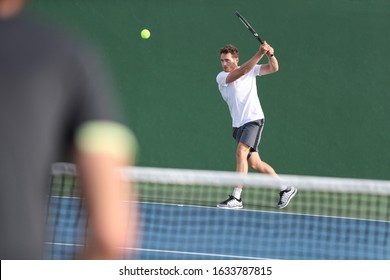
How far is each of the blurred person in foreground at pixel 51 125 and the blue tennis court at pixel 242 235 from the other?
3.28 m

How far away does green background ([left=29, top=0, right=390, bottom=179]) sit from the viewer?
9570 mm

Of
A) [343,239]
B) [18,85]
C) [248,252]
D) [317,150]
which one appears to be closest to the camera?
[18,85]

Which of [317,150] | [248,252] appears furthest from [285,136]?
[248,252]

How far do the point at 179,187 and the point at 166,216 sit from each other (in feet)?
4.85

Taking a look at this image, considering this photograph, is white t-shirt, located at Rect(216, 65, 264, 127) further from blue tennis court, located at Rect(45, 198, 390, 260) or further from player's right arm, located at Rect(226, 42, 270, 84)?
blue tennis court, located at Rect(45, 198, 390, 260)

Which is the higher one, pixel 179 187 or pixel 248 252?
pixel 179 187

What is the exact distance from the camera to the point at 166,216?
22.7ft

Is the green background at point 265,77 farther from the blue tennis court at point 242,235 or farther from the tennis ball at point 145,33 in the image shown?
the blue tennis court at point 242,235

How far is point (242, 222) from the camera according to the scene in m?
6.72

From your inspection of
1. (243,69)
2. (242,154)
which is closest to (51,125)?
(243,69)

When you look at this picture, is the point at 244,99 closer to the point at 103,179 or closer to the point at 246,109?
the point at 246,109

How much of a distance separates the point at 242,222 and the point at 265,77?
10.8 ft
